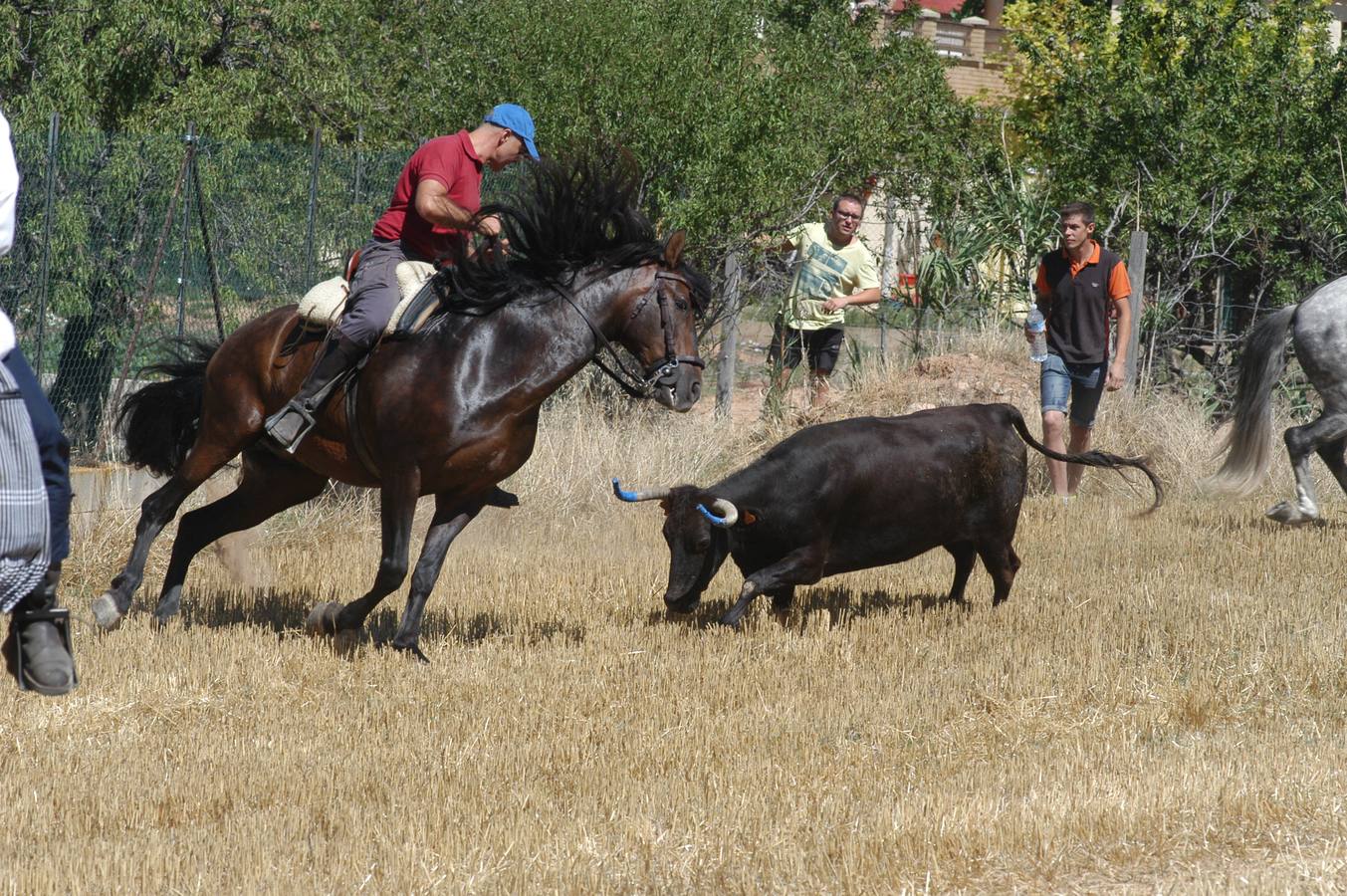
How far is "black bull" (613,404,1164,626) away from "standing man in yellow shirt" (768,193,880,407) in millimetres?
4462

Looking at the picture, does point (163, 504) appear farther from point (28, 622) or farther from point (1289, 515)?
point (1289, 515)

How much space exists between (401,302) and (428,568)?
1.23 meters

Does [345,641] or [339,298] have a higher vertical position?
[339,298]

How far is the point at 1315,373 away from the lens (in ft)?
39.4

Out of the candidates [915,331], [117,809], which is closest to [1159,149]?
[915,331]

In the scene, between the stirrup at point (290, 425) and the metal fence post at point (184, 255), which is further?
the metal fence post at point (184, 255)

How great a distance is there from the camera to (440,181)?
305 inches

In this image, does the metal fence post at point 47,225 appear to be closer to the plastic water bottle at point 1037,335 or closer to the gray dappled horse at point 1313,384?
the plastic water bottle at point 1037,335

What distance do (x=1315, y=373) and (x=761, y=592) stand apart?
5.65m

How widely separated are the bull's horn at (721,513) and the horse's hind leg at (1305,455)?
5.24 metres

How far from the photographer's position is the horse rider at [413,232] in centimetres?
771

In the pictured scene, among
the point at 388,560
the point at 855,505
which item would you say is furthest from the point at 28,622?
the point at 855,505

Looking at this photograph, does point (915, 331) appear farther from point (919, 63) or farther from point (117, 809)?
point (919, 63)

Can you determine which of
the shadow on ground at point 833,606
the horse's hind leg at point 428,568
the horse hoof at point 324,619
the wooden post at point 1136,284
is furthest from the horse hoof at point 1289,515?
the horse hoof at point 324,619
